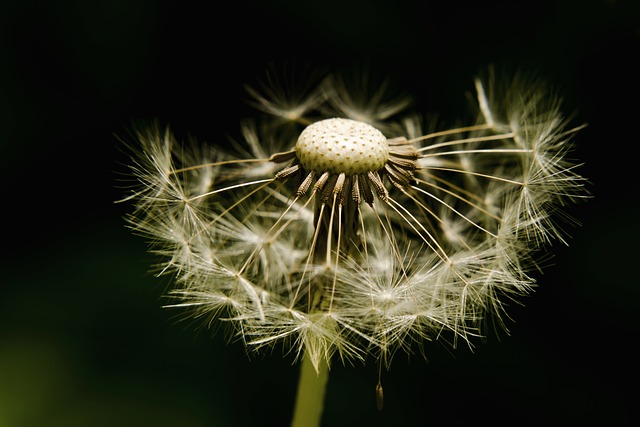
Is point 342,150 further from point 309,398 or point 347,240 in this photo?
point 309,398

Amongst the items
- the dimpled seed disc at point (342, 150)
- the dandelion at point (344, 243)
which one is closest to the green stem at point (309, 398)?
the dandelion at point (344, 243)

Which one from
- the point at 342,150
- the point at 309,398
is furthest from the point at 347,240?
the point at 309,398

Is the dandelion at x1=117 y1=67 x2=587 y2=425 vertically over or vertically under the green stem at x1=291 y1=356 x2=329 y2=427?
over

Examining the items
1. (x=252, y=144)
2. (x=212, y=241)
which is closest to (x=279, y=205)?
(x=252, y=144)

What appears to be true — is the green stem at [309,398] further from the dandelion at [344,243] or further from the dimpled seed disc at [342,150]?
the dimpled seed disc at [342,150]

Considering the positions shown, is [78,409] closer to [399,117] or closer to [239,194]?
[239,194]

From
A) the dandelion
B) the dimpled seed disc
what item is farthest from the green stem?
the dimpled seed disc

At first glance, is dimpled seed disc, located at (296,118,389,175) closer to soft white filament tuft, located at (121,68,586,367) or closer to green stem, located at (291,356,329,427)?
soft white filament tuft, located at (121,68,586,367)

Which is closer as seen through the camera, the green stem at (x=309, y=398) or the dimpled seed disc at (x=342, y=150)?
the dimpled seed disc at (x=342, y=150)

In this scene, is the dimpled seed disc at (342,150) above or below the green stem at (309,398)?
above

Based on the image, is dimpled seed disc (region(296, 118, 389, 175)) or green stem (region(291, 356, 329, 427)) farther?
green stem (region(291, 356, 329, 427))
